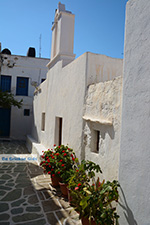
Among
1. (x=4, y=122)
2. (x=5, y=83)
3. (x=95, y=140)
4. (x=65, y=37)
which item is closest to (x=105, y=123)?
(x=95, y=140)

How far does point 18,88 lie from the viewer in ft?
49.8

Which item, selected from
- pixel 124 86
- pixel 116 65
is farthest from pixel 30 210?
pixel 116 65

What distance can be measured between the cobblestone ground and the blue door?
8397mm

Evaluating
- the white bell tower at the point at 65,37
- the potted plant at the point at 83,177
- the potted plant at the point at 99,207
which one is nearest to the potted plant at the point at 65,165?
the potted plant at the point at 83,177

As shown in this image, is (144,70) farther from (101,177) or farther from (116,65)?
(116,65)

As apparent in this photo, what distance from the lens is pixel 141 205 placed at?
2.59 metres

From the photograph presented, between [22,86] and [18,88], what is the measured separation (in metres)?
0.35

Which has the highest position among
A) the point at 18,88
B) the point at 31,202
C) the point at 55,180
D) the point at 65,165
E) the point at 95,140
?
the point at 18,88

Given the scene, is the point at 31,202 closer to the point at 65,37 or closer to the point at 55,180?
the point at 55,180

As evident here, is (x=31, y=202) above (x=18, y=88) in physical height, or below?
below

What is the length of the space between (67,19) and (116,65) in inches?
126

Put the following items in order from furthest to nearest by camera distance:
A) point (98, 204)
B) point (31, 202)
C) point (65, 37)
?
point (65, 37) < point (31, 202) < point (98, 204)

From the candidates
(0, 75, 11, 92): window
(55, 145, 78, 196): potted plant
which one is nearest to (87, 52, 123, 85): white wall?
(55, 145, 78, 196): potted plant

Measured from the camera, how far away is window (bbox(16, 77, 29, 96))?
15.2 meters
